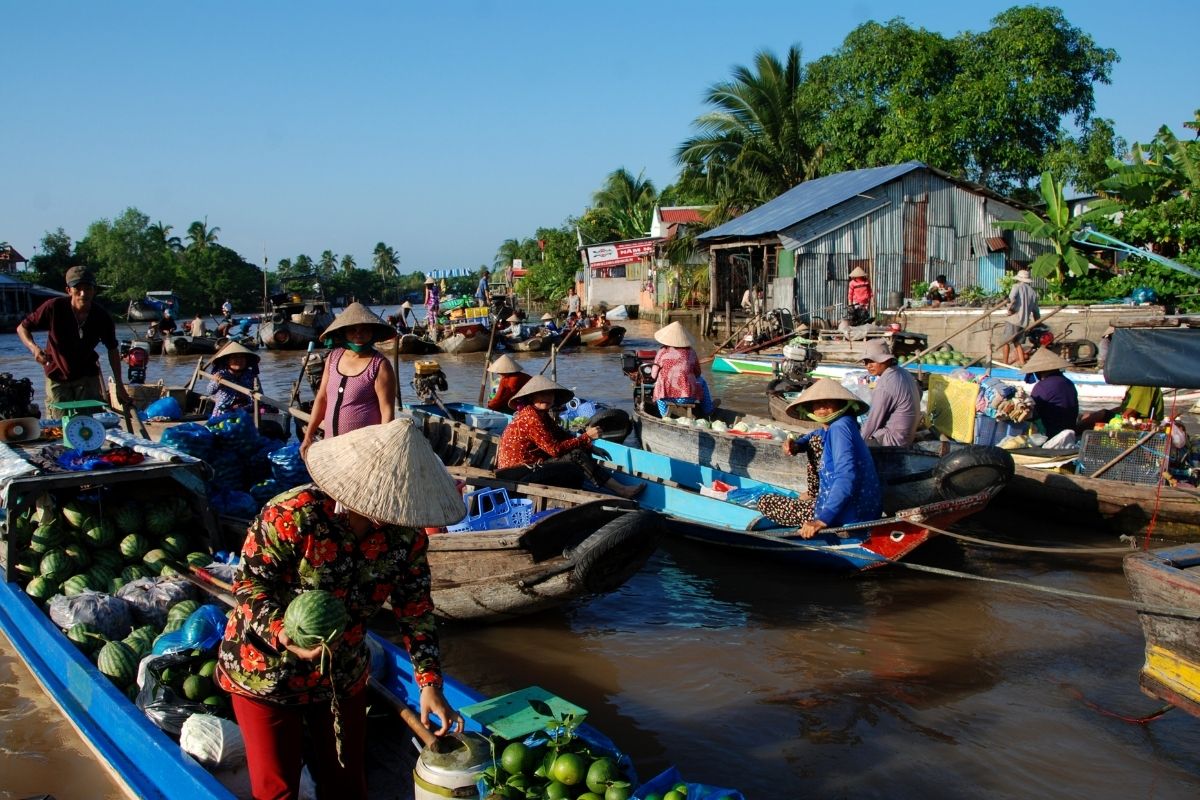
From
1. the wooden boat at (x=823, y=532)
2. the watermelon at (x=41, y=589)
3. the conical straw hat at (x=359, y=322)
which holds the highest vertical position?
the conical straw hat at (x=359, y=322)

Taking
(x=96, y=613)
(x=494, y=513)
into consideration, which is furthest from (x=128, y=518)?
(x=494, y=513)

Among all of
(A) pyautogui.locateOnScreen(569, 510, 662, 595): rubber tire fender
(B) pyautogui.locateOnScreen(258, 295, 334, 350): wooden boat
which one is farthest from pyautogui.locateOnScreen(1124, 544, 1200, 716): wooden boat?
(B) pyautogui.locateOnScreen(258, 295, 334, 350): wooden boat

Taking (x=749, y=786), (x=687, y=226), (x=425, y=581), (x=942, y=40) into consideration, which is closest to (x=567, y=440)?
(x=749, y=786)

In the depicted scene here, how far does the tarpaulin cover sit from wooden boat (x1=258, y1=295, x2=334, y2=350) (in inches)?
1011

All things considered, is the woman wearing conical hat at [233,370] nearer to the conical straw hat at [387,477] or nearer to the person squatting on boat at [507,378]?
the person squatting on boat at [507,378]

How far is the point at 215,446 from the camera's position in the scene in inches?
266

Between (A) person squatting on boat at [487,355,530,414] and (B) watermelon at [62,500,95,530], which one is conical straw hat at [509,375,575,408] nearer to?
(A) person squatting on boat at [487,355,530,414]

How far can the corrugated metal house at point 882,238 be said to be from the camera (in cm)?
2144

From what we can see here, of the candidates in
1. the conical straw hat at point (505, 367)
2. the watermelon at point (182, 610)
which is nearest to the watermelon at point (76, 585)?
the watermelon at point (182, 610)

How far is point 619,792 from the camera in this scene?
270cm

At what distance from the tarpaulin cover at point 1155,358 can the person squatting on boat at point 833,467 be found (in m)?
1.51

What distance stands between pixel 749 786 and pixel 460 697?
1662 millimetres

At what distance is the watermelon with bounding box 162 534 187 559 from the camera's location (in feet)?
17.8

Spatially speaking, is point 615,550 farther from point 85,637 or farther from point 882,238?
point 882,238
